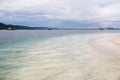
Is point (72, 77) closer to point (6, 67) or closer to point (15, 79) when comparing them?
point (15, 79)

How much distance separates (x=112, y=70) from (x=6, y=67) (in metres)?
7.83

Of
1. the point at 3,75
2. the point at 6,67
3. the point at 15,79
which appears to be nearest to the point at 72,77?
the point at 15,79

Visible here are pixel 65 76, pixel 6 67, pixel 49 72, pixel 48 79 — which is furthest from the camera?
pixel 6 67

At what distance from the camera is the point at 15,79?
13.4 meters

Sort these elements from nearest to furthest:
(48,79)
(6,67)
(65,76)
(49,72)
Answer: (48,79) < (65,76) < (49,72) < (6,67)

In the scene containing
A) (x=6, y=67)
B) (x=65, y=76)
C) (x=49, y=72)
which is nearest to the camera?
(x=65, y=76)

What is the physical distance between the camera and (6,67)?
1706cm

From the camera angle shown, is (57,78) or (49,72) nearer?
(57,78)

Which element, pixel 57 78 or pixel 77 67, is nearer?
pixel 57 78

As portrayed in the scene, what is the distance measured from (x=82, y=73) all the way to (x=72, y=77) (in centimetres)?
131

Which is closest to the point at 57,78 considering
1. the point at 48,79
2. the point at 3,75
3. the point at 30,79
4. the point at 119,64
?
the point at 48,79

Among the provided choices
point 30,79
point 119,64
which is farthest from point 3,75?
point 119,64

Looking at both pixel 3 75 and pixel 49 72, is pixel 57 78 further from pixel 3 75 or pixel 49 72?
pixel 3 75

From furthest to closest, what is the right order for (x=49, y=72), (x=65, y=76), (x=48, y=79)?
(x=49, y=72) → (x=65, y=76) → (x=48, y=79)
